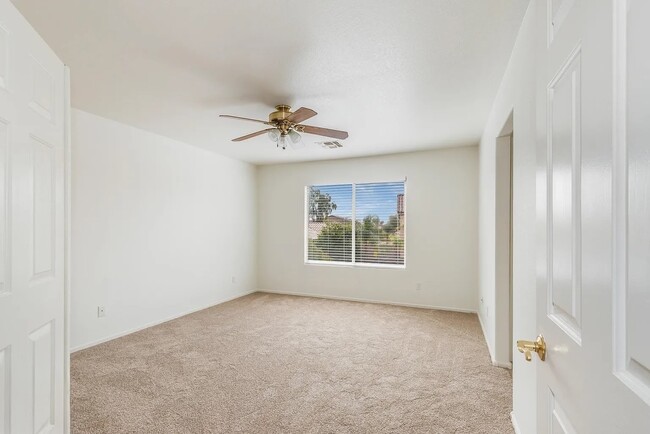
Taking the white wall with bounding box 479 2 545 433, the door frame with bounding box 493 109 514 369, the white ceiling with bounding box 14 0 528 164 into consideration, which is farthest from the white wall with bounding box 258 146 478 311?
the white wall with bounding box 479 2 545 433

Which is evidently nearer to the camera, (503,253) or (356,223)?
(503,253)

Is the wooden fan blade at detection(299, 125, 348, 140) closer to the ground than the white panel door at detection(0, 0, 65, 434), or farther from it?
farther from it

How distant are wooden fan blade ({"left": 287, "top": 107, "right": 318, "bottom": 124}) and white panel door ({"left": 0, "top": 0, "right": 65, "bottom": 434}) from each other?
153cm

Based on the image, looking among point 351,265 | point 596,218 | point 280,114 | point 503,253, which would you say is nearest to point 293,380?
point 503,253

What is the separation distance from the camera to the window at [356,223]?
17.9 feet

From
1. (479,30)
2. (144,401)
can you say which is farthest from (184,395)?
(479,30)

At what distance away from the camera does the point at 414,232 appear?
5262 mm

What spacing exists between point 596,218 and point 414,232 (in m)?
4.72

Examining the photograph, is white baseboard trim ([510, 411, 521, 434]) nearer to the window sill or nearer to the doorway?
the doorway

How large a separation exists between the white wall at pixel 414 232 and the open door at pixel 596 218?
424cm

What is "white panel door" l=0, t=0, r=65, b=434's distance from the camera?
109 centimetres

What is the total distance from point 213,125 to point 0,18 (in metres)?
2.88

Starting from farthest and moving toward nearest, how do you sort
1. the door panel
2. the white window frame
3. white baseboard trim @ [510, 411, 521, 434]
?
→ the white window frame
white baseboard trim @ [510, 411, 521, 434]
the door panel

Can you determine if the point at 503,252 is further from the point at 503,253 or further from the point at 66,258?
the point at 66,258
